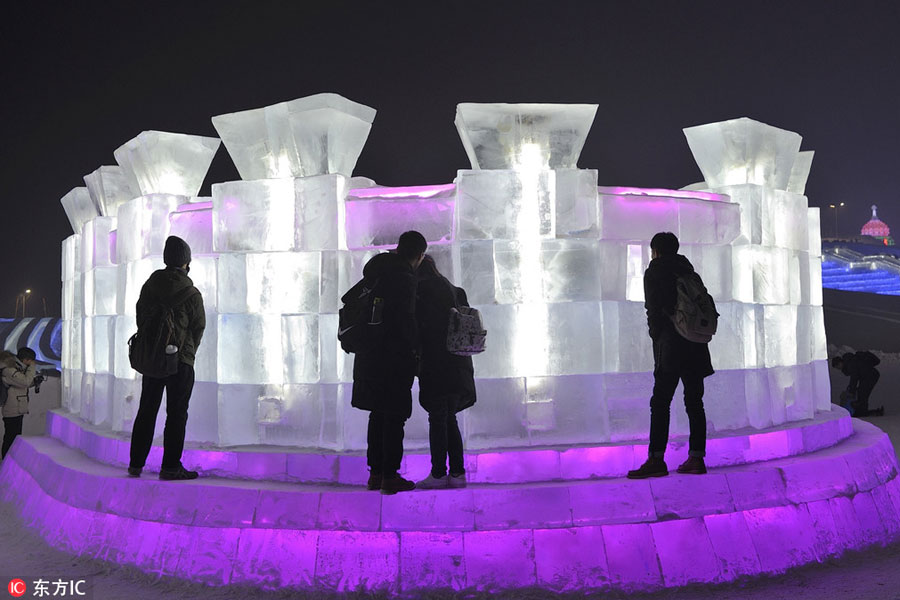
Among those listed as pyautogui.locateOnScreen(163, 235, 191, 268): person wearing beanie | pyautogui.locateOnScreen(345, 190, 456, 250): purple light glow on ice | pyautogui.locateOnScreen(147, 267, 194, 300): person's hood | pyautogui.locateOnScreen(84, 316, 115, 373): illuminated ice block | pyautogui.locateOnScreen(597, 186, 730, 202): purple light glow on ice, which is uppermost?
pyautogui.locateOnScreen(597, 186, 730, 202): purple light glow on ice

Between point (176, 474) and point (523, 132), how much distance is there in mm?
3400

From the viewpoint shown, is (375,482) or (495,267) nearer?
(375,482)

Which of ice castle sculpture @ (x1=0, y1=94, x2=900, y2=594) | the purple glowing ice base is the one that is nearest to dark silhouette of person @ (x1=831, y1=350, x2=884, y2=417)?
ice castle sculpture @ (x1=0, y1=94, x2=900, y2=594)

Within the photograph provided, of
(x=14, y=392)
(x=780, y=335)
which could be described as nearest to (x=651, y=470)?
(x=780, y=335)

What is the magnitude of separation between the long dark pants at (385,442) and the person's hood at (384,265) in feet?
2.71

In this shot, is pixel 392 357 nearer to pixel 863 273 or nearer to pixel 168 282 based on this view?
pixel 168 282

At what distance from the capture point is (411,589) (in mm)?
4938

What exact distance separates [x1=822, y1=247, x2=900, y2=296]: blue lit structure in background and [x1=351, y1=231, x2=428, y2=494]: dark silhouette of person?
4296 centimetres

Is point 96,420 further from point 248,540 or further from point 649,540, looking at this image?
point 649,540

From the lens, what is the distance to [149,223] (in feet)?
23.5

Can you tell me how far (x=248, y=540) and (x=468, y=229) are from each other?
2.52m

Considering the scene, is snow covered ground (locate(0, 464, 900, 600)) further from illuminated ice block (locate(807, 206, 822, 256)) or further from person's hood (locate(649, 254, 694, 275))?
illuminated ice block (locate(807, 206, 822, 256))

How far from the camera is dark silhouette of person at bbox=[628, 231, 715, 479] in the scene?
5539 mm

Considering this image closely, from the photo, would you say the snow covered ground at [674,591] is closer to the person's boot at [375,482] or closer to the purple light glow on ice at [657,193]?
the person's boot at [375,482]
